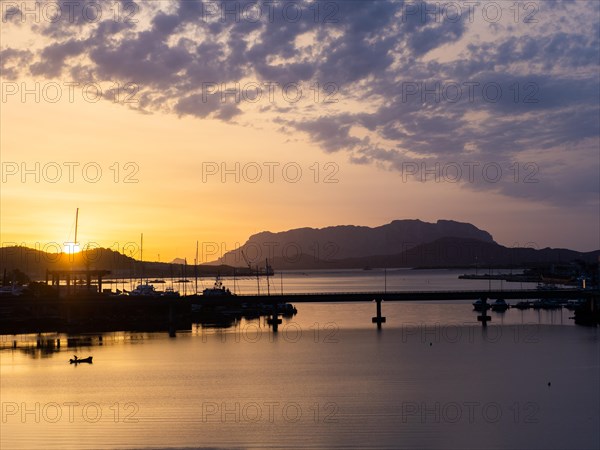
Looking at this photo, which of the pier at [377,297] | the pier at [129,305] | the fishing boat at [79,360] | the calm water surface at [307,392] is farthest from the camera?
the pier at [377,297]

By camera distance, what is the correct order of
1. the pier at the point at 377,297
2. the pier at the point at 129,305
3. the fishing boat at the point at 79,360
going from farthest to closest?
the pier at the point at 377,297, the pier at the point at 129,305, the fishing boat at the point at 79,360

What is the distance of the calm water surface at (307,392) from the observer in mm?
39031

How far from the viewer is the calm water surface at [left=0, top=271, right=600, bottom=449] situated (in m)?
39.0

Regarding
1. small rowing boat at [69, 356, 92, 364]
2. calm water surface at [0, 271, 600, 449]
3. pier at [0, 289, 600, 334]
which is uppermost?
pier at [0, 289, 600, 334]

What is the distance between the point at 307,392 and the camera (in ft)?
167

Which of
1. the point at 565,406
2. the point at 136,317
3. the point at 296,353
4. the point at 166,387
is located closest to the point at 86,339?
the point at 136,317

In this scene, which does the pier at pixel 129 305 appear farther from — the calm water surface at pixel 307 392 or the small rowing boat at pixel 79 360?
the small rowing boat at pixel 79 360

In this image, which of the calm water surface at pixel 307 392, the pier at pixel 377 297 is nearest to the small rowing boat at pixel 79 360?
the calm water surface at pixel 307 392

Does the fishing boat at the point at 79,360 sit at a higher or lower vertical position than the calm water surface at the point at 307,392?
higher

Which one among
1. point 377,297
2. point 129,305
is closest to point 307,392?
point 129,305

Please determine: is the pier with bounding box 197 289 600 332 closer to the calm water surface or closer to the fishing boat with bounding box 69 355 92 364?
the calm water surface

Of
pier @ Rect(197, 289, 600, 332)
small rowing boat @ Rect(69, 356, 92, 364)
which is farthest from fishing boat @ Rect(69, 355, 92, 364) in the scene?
pier @ Rect(197, 289, 600, 332)

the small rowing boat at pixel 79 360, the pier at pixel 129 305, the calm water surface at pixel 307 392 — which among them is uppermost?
the pier at pixel 129 305

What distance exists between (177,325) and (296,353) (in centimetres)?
3000
